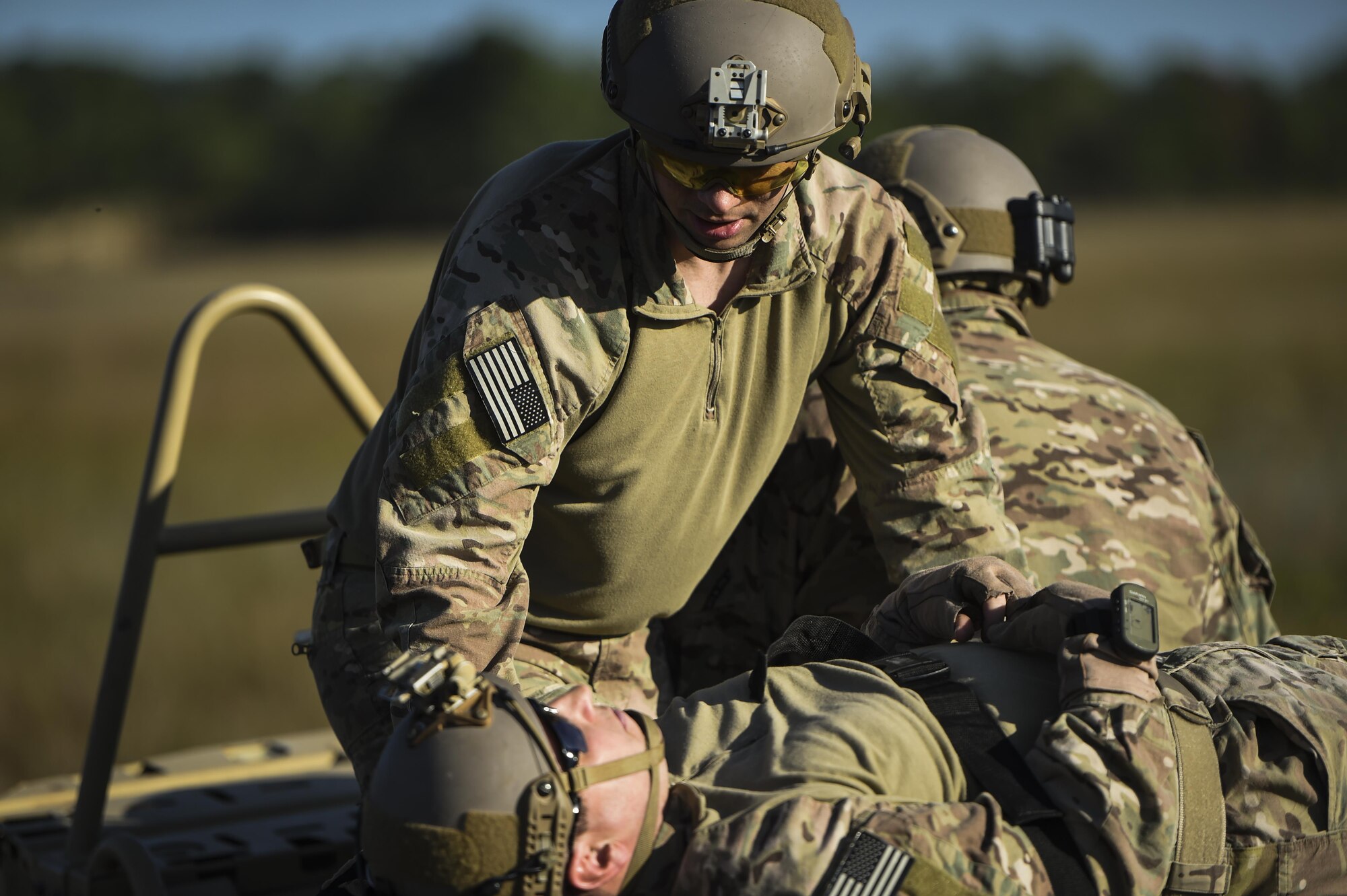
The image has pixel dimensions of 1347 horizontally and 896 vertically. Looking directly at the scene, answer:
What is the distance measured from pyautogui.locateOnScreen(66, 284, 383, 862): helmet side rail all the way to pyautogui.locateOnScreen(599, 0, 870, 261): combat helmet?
1466mm

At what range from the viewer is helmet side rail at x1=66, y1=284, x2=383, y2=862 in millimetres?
4004

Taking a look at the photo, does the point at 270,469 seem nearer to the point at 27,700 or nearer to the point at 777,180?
the point at 27,700

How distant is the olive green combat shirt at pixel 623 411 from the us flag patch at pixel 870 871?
3.02ft

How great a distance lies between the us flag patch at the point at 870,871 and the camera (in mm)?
2391

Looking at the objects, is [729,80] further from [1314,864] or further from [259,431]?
[259,431]

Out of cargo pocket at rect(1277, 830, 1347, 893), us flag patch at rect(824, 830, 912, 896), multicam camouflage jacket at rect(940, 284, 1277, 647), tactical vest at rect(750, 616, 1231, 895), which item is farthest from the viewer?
multicam camouflage jacket at rect(940, 284, 1277, 647)

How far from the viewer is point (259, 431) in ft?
54.4

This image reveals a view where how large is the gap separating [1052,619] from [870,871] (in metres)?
0.71

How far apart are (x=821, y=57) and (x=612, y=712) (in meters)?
1.37

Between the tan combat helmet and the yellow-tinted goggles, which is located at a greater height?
the yellow-tinted goggles

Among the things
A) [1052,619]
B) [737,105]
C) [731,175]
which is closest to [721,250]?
[731,175]

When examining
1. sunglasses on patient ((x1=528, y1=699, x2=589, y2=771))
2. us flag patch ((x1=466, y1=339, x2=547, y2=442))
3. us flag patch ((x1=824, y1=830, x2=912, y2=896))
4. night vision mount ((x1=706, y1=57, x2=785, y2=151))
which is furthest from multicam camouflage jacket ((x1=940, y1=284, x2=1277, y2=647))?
sunglasses on patient ((x1=528, y1=699, x2=589, y2=771))

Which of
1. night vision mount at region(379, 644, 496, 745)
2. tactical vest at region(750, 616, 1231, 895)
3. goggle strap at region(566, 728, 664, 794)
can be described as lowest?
tactical vest at region(750, 616, 1231, 895)

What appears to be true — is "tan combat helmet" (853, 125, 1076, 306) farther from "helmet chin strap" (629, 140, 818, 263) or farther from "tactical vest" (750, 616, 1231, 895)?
"tactical vest" (750, 616, 1231, 895)
